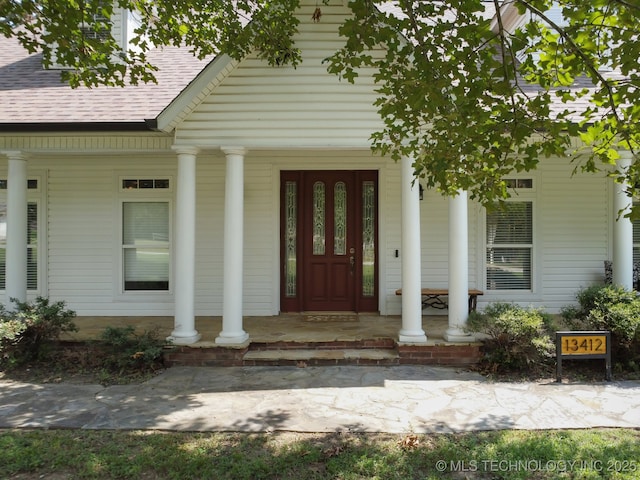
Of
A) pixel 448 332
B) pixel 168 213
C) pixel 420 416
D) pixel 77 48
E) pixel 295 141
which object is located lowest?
pixel 420 416

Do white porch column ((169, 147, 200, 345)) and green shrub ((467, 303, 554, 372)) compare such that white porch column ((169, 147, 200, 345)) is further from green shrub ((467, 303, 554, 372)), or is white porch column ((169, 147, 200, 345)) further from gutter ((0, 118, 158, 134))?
green shrub ((467, 303, 554, 372))

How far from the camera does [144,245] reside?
8258mm

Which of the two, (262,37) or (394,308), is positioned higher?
(262,37)

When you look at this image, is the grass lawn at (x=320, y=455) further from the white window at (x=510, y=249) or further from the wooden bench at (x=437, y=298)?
the white window at (x=510, y=249)

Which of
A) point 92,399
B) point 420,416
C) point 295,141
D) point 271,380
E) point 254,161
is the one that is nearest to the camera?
point 420,416

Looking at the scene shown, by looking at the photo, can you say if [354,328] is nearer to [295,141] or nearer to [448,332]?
[448,332]

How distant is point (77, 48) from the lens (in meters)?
4.82

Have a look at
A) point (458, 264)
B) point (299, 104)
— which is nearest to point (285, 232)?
point (299, 104)

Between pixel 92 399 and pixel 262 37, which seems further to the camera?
pixel 262 37

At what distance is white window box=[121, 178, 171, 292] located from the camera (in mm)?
8250

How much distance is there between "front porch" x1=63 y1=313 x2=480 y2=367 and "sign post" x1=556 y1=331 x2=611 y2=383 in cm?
103

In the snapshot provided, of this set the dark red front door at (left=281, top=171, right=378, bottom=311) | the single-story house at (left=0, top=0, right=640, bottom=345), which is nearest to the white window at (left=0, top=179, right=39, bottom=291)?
the single-story house at (left=0, top=0, right=640, bottom=345)

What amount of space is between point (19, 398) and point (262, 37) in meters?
5.15

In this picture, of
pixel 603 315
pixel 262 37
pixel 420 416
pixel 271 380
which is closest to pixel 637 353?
pixel 603 315
